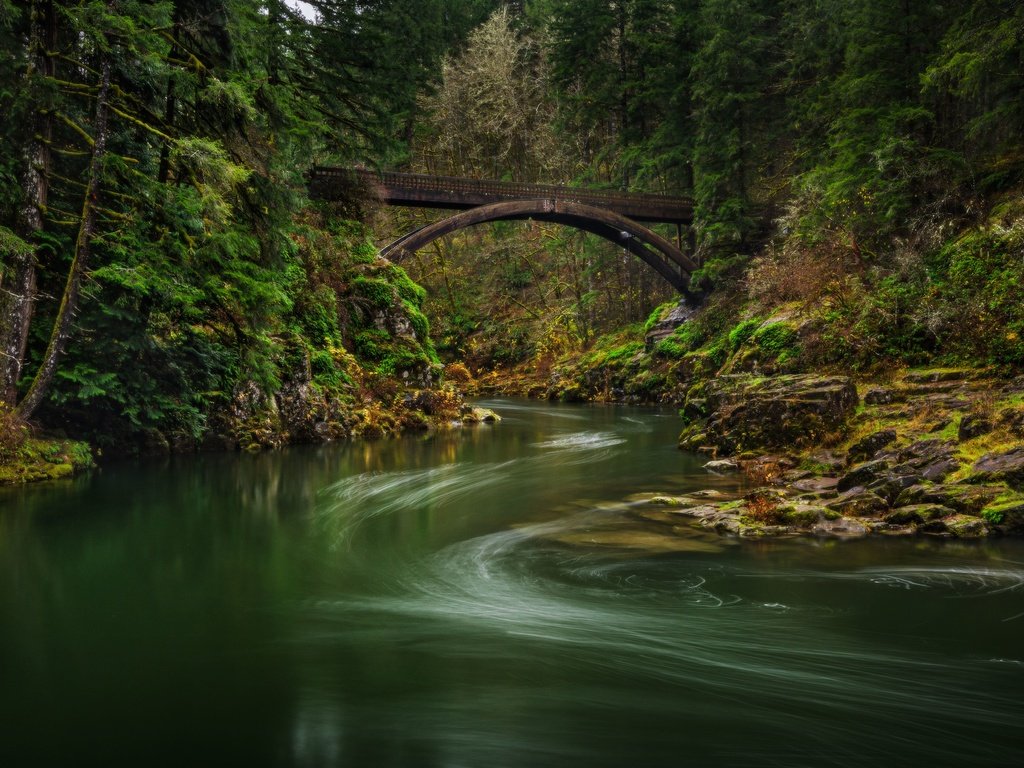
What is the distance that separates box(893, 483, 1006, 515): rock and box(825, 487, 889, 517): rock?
0.17 metres

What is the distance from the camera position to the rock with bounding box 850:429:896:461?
905 centimetres

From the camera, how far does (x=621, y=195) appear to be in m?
27.6

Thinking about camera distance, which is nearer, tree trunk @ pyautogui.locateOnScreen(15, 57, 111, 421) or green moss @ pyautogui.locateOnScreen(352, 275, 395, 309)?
tree trunk @ pyautogui.locateOnScreen(15, 57, 111, 421)

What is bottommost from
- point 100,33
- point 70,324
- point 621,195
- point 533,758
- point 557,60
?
point 533,758

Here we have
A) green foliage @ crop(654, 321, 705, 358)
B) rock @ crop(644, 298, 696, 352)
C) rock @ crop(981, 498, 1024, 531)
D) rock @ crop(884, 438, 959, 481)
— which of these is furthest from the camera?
rock @ crop(644, 298, 696, 352)

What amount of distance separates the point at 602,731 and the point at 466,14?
4927cm

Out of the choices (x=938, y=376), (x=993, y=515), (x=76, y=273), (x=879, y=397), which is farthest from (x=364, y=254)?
(x=993, y=515)

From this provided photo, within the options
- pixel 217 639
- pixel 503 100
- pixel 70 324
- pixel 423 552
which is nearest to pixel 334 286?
pixel 70 324

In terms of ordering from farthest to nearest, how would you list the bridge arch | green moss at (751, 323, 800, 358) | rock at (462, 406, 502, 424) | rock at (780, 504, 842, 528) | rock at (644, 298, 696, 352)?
rock at (644, 298, 696, 352) → the bridge arch → rock at (462, 406, 502, 424) → green moss at (751, 323, 800, 358) → rock at (780, 504, 842, 528)

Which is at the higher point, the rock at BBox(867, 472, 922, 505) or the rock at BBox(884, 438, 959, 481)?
the rock at BBox(884, 438, 959, 481)

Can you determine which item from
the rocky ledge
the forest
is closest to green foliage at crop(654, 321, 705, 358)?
the forest

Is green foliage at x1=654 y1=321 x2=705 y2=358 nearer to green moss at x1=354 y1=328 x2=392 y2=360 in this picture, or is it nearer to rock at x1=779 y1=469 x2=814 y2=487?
green moss at x1=354 y1=328 x2=392 y2=360

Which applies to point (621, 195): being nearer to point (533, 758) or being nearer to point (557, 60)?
point (557, 60)

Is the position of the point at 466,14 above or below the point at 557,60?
above
